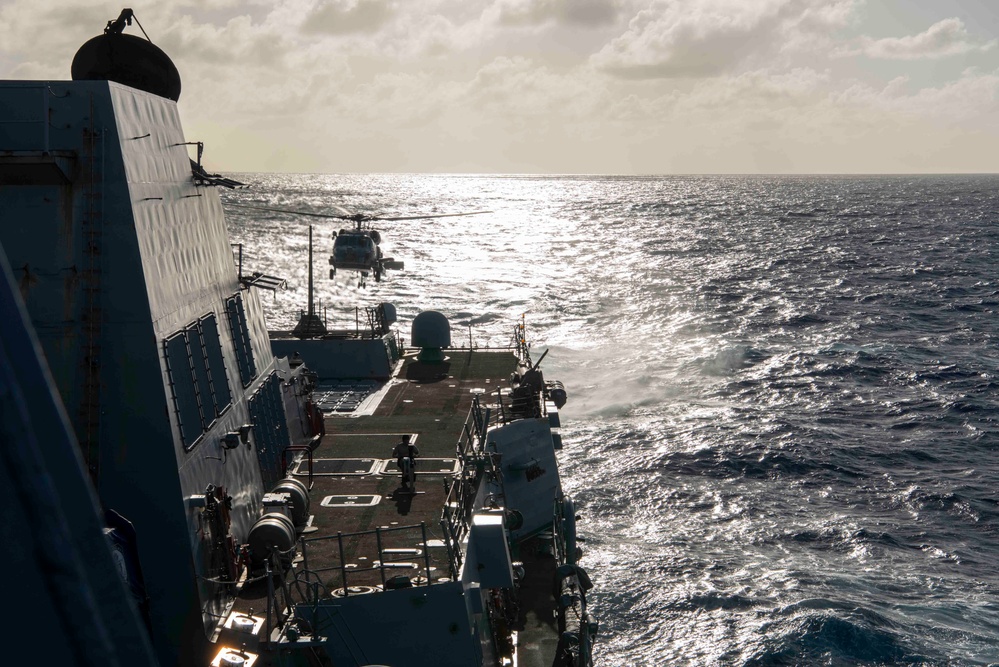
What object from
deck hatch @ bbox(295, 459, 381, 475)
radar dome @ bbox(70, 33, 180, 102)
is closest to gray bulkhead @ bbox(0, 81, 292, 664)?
radar dome @ bbox(70, 33, 180, 102)

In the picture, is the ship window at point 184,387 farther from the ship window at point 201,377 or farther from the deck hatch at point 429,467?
the deck hatch at point 429,467

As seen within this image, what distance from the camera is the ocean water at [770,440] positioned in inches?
1163

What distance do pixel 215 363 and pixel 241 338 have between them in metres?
2.60

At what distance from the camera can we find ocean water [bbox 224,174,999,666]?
2955 cm

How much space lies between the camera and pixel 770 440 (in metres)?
46.9

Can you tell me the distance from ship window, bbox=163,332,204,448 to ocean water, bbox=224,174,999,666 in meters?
16.7

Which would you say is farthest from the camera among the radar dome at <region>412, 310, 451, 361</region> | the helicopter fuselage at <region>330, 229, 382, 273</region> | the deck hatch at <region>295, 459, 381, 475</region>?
the helicopter fuselage at <region>330, 229, 382, 273</region>

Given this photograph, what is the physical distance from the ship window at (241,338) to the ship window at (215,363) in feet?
4.85

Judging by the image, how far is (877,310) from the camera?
80750 millimetres

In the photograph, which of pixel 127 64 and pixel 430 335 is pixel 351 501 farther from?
pixel 430 335

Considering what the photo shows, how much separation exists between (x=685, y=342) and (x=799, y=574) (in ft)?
130

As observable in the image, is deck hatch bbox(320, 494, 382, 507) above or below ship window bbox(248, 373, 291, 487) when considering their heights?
below

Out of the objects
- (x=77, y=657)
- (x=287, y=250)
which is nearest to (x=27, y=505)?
(x=77, y=657)

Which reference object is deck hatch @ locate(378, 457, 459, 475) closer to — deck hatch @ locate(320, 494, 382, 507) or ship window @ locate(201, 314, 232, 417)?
deck hatch @ locate(320, 494, 382, 507)
